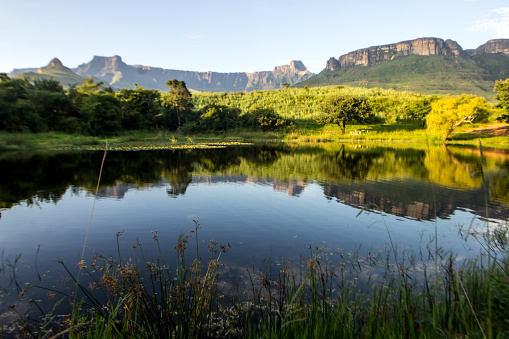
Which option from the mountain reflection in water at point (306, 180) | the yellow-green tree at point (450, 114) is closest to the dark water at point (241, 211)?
the mountain reflection in water at point (306, 180)

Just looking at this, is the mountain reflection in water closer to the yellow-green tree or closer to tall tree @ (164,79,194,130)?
the yellow-green tree

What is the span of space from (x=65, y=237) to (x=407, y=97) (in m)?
87.2

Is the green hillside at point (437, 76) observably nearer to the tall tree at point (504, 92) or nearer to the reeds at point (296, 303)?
the tall tree at point (504, 92)

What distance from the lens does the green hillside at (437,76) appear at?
452 ft

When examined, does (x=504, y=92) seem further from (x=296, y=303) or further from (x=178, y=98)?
(x=296, y=303)

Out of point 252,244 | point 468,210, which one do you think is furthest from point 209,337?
point 468,210

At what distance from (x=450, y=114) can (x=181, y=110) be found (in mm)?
51302

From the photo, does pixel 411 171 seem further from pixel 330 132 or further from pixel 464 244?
pixel 330 132

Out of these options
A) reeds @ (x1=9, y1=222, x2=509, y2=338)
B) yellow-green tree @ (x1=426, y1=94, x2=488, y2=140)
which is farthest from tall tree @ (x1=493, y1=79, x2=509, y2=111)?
reeds @ (x1=9, y1=222, x2=509, y2=338)

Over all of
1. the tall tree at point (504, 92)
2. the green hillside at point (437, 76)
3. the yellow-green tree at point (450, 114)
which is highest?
the green hillside at point (437, 76)

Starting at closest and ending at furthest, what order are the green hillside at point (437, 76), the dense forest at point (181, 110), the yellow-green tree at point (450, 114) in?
the dense forest at point (181, 110) < the yellow-green tree at point (450, 114) < the green hillside at point (437, 76)

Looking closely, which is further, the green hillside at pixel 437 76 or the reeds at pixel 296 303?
the green hillside at pixel 437 76

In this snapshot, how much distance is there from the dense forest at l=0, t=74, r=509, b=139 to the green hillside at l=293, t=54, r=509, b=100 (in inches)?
3265

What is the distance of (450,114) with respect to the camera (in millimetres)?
41312
